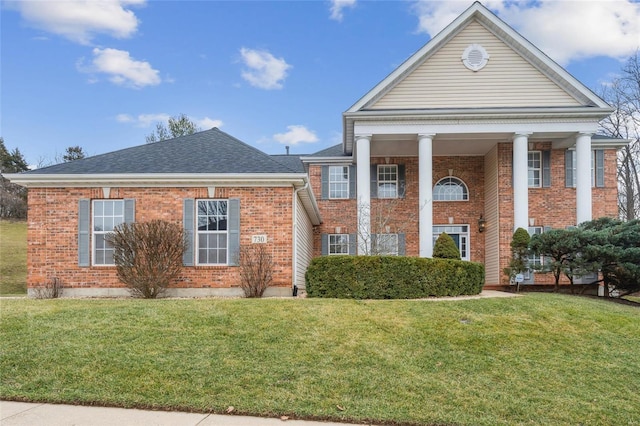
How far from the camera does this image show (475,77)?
56.6 ft

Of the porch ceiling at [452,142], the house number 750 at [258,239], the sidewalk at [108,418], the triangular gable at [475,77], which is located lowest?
the sidewalk at [108,418]

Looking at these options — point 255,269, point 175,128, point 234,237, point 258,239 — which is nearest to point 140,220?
point 234,237

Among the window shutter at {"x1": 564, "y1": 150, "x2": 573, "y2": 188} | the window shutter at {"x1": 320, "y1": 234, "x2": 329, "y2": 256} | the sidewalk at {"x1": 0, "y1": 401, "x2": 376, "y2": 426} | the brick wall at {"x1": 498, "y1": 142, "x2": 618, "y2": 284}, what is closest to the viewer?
the sidewalk at {"x1": 0, "y1": 401, "x2": 376, "y2": 426}

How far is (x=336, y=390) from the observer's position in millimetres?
5531

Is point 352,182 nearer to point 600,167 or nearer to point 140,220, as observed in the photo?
point 600,167

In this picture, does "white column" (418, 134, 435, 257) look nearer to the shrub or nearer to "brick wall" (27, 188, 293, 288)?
the shrub

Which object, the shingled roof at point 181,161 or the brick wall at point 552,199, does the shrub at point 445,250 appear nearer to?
the brick wall at point 552,199

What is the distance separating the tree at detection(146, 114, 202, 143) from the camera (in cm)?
3856

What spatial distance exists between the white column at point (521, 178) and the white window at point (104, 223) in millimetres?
12714

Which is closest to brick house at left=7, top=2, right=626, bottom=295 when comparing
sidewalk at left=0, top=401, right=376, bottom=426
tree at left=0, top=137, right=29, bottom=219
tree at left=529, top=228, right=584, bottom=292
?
tree at left=529, top=228, right=584, bottom=292

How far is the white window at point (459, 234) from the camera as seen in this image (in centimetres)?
1978

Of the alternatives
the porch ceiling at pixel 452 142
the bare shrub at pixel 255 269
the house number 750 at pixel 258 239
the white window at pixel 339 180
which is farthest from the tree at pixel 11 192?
the bare shrub at pixel 255 269

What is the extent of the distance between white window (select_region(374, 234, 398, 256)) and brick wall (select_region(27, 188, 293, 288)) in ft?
15.2

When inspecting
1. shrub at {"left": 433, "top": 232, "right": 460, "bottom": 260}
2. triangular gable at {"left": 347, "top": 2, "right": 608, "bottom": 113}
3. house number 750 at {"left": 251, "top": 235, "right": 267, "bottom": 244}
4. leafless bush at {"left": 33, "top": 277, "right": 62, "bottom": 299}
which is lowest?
leafless bush at {"left": 33, "top": 277, "right": 62, "bottom": 299}
